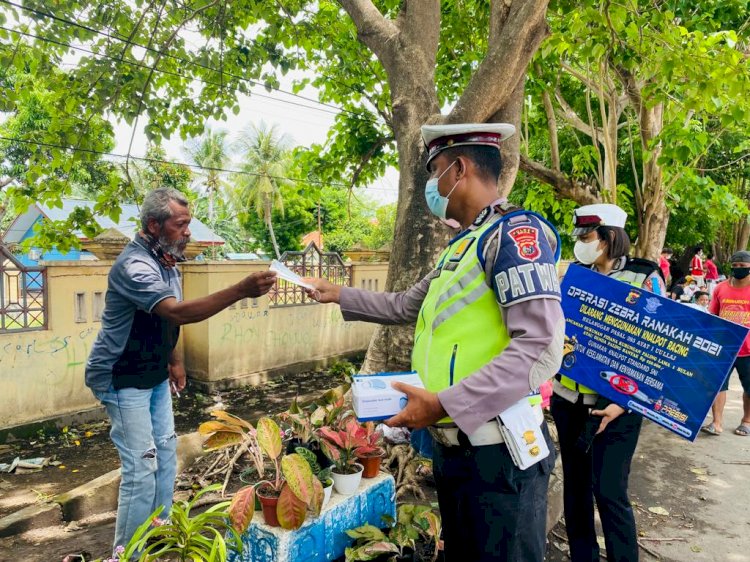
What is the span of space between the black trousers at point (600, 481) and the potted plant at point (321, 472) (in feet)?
4.08

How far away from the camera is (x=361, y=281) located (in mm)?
9852

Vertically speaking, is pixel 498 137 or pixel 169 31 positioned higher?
pixel 169 31

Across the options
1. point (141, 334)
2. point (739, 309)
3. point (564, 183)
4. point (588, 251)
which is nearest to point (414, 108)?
point (588, 251)

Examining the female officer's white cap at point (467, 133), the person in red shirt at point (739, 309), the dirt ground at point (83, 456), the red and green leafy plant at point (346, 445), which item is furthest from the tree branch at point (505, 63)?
the dirt ground at point (83, 456)

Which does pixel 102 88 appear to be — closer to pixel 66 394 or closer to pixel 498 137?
pixel 66 394

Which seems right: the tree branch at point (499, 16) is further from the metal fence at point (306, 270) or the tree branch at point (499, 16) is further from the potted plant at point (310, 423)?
the metal fence at point (306, 270)

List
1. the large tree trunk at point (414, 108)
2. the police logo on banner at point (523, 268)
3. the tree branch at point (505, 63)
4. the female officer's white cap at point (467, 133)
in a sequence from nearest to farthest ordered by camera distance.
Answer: the police logo on banner at point (523, 268)
the female officer's white cap at point (467, 133)
the tree branch at point (505, 63)
the large tree trunk at point (414, 108)

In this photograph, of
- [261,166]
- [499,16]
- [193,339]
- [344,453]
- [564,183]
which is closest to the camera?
[344,453]

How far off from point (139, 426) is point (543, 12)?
374 cm

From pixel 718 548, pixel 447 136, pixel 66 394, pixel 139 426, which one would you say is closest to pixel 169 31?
pixel 66 394

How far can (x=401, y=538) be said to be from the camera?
2.38 metres

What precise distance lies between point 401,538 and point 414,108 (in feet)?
10.5

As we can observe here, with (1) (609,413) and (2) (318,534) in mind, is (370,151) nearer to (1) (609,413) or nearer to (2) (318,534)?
(1) (609,413)

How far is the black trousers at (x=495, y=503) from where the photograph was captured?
162cm
